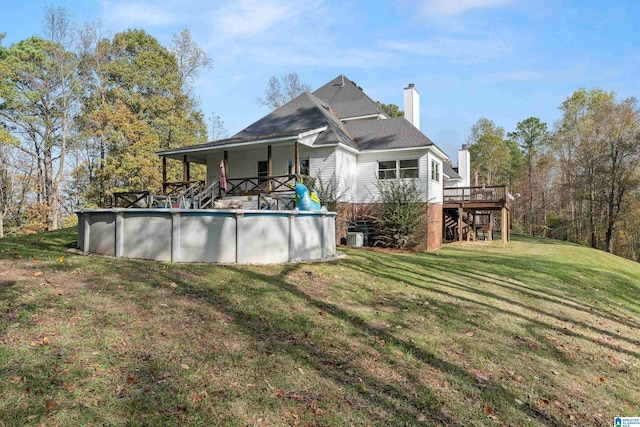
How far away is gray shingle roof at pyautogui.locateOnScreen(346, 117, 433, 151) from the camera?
17953 mm

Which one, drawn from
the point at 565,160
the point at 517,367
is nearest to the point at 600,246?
the point at 565,160

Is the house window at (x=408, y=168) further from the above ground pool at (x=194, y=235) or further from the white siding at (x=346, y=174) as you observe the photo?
the above ground pool at (x=194, y=235)

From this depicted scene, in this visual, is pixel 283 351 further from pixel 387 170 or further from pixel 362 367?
pixel 387 170

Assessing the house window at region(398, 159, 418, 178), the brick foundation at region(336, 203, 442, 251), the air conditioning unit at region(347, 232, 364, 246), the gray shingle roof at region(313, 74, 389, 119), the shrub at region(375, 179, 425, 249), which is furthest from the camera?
the gray shingle roof at region(313, 74, 389, 119)

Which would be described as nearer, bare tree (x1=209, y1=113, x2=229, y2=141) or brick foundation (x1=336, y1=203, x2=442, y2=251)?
brick foundation (x1=336, y1=203, x2=442, y2=251)

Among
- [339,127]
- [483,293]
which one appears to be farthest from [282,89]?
[483,293]

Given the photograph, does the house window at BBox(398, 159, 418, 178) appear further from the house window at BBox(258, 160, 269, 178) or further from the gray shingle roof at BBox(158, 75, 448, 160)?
the house window at BBox(258, 160, 269, 178)

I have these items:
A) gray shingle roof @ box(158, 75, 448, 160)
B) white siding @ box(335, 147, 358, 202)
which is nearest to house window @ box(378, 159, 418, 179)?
gray shingle roof @ box(158, 75, 448, 160)

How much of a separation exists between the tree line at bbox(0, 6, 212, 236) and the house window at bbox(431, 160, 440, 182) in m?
19.9

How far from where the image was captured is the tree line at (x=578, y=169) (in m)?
28.5

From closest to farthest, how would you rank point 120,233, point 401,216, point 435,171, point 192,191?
point 120,233 → point 401,216 → point 192,191 → point 435,171

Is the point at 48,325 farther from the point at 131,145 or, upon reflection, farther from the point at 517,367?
the point at 131,145

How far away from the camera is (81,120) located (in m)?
27.8

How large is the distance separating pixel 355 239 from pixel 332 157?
399cm
